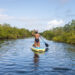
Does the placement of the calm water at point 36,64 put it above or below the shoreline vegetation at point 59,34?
below

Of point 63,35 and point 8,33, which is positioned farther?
point 8,33

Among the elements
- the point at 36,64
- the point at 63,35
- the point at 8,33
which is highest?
the point at 8,33

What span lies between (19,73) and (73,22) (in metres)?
83.2

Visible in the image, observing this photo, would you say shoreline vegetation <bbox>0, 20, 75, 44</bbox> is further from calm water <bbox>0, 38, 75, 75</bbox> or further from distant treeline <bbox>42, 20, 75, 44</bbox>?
calm water <bbox>0, 38, 75, 75</bbox>

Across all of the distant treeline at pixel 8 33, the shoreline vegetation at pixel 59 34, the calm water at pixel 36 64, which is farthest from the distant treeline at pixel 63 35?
the calm water at pixel 36 64

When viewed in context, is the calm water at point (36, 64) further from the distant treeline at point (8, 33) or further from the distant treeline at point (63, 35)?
the distant treeline at point (8, 33)

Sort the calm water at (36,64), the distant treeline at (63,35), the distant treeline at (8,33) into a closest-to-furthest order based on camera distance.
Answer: the calm water at (36,64)
the distant treeline at (63,35)
the distant treeline at (8,33)

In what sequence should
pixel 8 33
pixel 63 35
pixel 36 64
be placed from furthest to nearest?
1. pixel 8 33
2. pixel 63 35
3. pixel 36 64

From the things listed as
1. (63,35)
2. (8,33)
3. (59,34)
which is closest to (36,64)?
(63,35)

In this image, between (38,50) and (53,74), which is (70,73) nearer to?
(53,74)

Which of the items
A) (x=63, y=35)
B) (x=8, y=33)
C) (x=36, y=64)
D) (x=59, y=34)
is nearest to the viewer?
(x=36, y=64)

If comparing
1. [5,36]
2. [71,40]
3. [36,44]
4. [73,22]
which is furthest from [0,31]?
[36,44]

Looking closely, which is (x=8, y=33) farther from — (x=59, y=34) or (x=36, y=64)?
(x=36, y=64)

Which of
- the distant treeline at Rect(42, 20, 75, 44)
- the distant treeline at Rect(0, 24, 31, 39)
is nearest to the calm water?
the distant treeline at Rect(42, 20, 75, 44)
